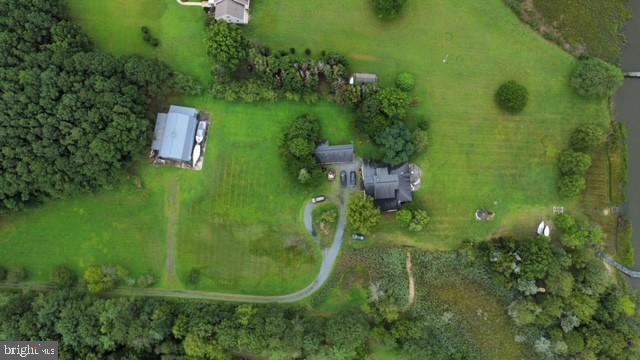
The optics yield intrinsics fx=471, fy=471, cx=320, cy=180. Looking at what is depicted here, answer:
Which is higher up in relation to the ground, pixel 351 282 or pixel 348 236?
pixel 348 236

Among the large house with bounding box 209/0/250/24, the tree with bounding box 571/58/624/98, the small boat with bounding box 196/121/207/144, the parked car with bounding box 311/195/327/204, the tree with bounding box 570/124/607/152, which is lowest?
the parked car with bounding box 311/195/327/204

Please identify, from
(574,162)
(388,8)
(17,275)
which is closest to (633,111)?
(574,162)

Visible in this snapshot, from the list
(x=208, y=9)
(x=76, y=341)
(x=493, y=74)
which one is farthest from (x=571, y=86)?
A: (x=76, y=341)

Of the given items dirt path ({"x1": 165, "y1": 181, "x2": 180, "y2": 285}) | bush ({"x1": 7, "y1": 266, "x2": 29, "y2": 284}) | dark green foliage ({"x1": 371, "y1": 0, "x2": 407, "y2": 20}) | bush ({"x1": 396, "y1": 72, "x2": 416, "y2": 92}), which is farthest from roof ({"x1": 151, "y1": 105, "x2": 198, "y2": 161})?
dark green foliage ({"x1": 371, "y1": 0, "x2": 407, "y2": 20})

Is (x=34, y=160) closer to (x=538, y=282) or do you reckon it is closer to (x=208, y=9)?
(x=208, y=9)

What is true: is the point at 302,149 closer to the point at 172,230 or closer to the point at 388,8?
the point at 172,230

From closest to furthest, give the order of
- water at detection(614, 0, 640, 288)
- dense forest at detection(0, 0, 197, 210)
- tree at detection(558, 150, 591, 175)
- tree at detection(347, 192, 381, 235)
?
dense forest at detection(0, 0, 197, 210) → tree at detection(347, 192, 381, 235) → tree at detection(558, 150, 591, 175) → water at detection(614, 0, 640, 288)

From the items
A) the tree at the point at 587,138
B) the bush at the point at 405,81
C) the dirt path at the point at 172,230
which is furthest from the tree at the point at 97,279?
the tree at the point at 587,138

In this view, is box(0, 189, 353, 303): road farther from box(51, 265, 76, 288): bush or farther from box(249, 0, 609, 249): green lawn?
box(249, 0, 609, 249): green lawn
